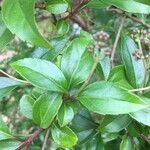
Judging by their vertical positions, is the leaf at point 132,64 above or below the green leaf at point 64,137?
below

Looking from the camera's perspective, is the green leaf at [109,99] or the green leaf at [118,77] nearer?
the green leaf at [109,99]

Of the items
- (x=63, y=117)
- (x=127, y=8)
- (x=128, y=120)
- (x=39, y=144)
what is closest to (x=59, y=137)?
(x=63, y=117)

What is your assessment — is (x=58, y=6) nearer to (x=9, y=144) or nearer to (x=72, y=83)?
(x=72, y=83)

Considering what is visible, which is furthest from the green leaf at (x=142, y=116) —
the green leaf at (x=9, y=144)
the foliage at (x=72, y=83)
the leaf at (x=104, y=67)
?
the green leaf at (x=9, y=144)

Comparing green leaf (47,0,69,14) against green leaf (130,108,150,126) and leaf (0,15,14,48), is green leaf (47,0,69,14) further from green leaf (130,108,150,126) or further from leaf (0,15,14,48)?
green leaf (130,108,150,126)

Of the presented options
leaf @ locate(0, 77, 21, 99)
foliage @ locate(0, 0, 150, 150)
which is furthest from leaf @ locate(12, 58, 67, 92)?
leaf @ locate(0, 77, 21, 99)

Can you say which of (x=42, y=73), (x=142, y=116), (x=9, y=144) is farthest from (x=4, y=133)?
(x=142, y=116)

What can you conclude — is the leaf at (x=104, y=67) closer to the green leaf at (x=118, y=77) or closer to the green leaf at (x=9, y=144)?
the green leaf at (x=118, y=77)

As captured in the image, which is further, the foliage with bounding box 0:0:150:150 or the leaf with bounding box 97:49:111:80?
the leaf with bounding box 97:49:111:80
